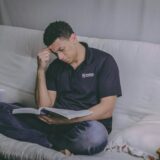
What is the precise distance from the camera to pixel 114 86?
2061mm

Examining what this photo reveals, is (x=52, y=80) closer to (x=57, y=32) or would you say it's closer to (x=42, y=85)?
(x=42, y=85)

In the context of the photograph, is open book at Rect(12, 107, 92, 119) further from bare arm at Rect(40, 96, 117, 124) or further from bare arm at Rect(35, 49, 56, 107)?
bare arm at Rect(35, 49, 56, 107)

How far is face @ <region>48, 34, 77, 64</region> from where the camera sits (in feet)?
6.76

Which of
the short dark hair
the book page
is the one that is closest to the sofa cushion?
the book page

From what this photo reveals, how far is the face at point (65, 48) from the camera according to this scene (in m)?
2.06

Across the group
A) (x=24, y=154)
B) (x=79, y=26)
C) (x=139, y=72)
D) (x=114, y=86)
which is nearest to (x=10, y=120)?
(x=24, y=154)

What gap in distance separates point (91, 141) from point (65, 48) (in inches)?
21.9

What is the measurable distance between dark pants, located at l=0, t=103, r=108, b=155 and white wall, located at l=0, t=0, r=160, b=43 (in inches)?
32.0

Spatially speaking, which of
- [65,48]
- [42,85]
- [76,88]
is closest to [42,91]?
[42,85]

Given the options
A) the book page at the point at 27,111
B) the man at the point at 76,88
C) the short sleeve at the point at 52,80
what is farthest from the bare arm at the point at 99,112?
the short sleeve at the point at 52,80

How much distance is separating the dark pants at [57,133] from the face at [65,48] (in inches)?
15.6

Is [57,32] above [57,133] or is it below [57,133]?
above

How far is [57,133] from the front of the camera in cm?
209

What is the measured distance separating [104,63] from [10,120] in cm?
65
